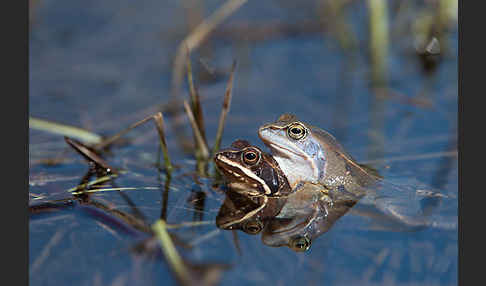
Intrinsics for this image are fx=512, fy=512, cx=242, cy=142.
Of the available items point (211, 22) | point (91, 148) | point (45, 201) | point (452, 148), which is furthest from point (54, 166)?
point (452, 148)

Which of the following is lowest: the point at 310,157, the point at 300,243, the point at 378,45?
the point at 300,243

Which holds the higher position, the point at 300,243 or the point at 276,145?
the point at 276,145

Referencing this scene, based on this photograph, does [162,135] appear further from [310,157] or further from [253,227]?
[310,157]

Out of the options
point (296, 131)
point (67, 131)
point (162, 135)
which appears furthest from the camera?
point (67, 131)

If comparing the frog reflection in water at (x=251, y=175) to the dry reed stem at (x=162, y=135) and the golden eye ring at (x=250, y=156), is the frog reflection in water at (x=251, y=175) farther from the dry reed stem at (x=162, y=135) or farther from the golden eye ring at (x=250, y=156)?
the dry reed stem at (x=162, y=135)

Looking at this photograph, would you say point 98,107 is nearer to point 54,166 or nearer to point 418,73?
point 54,166

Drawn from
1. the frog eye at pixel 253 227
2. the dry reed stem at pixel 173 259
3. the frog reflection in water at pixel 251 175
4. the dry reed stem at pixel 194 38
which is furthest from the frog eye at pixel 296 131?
the dry reed stem at pixel 194 38

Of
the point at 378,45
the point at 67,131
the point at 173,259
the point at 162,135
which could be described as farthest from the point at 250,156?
the point at 378,45
